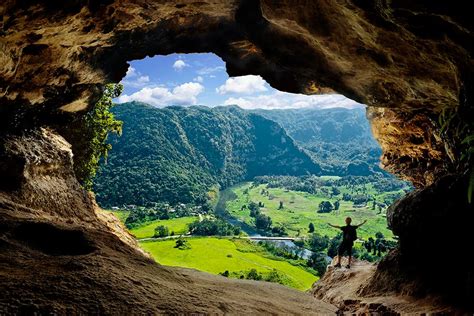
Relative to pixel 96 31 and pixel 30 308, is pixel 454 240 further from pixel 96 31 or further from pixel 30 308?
pixel 96 31

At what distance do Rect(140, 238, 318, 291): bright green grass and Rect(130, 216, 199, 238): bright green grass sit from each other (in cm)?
1911

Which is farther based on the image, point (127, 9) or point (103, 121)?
point (103, 121)

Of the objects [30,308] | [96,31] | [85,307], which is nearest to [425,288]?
[85,307]

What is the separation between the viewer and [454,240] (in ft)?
31.3

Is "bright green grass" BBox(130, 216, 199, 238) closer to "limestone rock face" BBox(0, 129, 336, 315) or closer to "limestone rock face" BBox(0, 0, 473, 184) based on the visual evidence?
"limestone rock face" BBox(0, 0, 473, 184)

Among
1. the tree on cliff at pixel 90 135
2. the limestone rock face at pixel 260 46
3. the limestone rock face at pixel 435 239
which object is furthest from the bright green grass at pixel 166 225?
the limestone rock face at pixel 435 239

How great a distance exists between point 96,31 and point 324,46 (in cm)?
994

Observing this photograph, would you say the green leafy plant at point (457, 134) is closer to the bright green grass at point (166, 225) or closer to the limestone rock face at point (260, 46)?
the limestone rock face at point (260, 46)

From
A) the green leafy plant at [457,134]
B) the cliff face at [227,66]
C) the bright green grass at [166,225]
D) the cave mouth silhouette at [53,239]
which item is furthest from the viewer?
the bright green grass at [166,225]

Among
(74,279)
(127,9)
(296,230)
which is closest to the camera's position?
(74,279)

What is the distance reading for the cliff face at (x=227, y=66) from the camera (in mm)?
8891

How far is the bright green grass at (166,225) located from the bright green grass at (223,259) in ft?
62.7

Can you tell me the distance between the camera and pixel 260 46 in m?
18.8

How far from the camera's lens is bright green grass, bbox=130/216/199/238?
135750 mm
